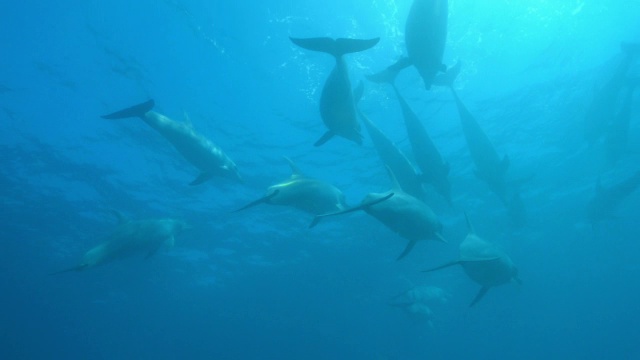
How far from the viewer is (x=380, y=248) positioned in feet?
95.9

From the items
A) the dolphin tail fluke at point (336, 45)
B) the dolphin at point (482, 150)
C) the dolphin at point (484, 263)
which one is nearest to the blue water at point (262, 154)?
the dolphin at point (482, 150)

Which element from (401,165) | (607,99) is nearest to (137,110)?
(401,165)

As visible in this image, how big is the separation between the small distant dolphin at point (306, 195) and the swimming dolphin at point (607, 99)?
9.81 metres

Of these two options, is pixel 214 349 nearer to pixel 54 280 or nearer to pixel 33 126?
pixel 54 280

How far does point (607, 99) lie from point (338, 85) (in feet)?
34.7

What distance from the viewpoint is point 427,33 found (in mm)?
4227

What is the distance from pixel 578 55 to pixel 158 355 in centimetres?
6324

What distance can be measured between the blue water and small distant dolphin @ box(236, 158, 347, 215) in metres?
5.21

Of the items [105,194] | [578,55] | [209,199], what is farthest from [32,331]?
[578,55]

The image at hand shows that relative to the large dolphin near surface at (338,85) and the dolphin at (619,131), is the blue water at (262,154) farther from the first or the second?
the large dolphin near surface at (338,85)

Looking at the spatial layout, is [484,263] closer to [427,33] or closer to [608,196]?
[427,33]

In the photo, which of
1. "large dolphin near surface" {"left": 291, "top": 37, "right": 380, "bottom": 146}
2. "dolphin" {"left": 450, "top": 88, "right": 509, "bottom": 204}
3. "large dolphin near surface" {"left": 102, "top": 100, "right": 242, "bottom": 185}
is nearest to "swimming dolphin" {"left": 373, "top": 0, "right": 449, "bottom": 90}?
"large dolphin near surface" {"left": 291, "top": 37, "right": 380, "bottom": 146}

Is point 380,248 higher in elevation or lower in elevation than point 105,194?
higher

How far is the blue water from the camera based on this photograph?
10.3 m
